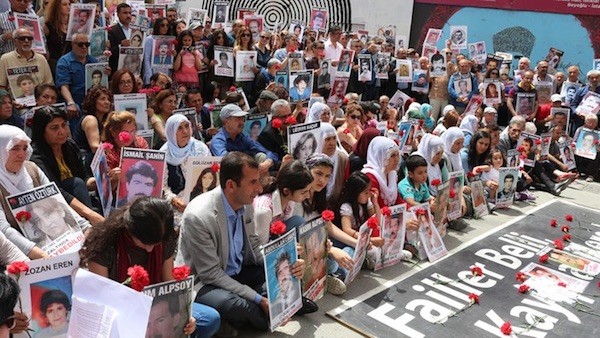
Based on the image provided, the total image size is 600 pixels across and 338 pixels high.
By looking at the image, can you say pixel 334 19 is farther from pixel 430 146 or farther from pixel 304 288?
pixel 304 288

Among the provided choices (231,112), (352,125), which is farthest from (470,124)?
(231,112)

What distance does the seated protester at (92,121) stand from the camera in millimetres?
5406

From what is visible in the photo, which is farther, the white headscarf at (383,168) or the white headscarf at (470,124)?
the white headscarf at (470,124)

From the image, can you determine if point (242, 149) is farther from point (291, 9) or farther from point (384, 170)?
point (291, 9)

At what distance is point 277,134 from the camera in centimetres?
649

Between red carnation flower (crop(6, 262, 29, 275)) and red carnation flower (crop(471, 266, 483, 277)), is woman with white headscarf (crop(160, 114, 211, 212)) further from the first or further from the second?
red carnation flower (crop(471, 266, 483, 277))

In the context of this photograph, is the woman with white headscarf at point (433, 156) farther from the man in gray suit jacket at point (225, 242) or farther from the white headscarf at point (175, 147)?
the man in gray suit jacket at point (225, 242)

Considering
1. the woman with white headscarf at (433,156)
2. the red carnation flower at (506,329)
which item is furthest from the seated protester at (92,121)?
the red carnation flower at (506,329)

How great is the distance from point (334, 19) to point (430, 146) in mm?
12344

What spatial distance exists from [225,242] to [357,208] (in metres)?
1.75

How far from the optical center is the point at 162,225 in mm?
3021

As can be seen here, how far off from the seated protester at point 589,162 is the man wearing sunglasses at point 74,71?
7531 millimetres

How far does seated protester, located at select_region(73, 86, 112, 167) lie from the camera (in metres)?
5.41

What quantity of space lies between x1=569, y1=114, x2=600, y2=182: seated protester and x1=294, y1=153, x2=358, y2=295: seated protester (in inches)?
242
